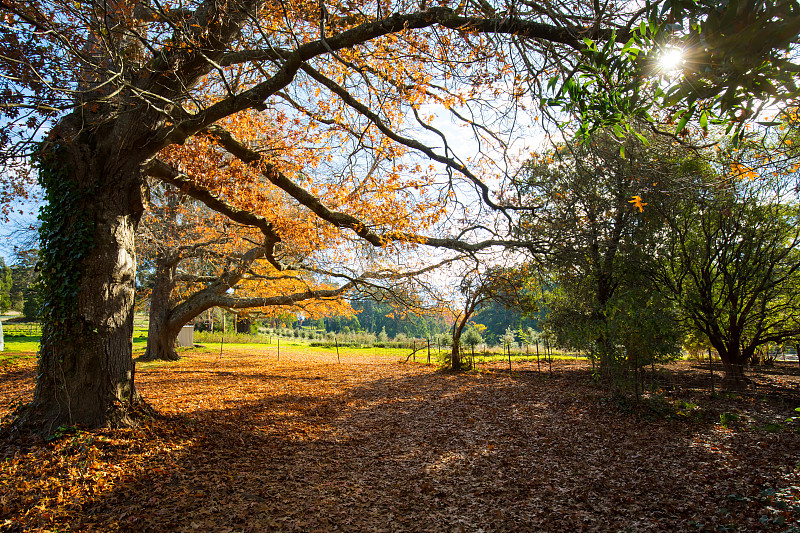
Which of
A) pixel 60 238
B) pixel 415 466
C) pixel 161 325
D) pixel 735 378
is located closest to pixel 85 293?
pixel 60 238

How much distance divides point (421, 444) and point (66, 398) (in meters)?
4.82

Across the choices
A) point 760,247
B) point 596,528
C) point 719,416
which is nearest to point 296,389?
point 596,528

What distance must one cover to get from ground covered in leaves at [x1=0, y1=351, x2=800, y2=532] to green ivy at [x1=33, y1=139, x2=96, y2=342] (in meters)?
1.51

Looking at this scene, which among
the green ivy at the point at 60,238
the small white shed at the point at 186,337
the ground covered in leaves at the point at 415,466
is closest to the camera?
the ground covered in leaves at the point at 415,466

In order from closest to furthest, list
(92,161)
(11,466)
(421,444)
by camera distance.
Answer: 1. (11,466)
2. (92,161)
3. (421,444)

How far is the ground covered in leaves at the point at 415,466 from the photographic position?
3791mm

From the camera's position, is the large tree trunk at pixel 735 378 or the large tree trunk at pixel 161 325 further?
the large tree trunk at pixel 161 325

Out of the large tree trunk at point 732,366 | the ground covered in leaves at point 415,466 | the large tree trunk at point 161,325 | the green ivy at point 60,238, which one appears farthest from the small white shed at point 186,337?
the large tree trunk at point 732,366

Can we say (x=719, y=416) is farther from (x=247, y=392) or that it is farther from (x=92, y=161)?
(x=92, y=161)

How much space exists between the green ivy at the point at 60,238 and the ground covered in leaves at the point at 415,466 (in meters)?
1.51

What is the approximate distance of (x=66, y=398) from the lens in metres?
5.09

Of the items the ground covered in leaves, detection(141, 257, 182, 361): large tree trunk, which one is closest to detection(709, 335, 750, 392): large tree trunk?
the ground covered in leaves

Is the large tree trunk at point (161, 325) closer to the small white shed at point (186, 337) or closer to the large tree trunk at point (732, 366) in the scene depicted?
the small white shed at point (186, 337)

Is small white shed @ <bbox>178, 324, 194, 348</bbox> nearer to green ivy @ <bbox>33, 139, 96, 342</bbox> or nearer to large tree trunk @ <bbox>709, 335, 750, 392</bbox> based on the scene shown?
green ivy @ <bbox>33, 139, 96, 342</bbox>
